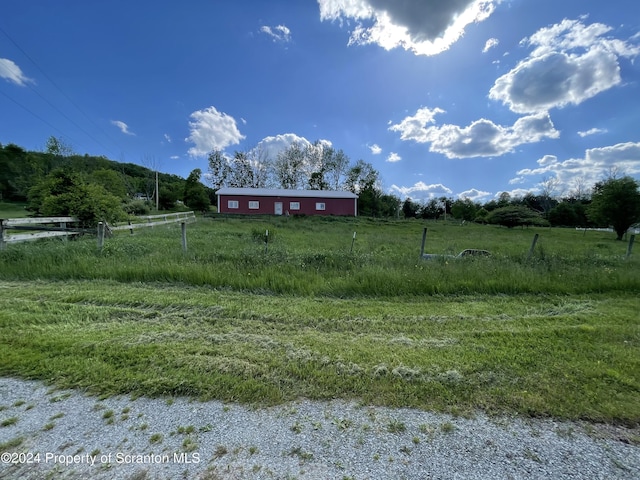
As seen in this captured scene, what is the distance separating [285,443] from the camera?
1.94m

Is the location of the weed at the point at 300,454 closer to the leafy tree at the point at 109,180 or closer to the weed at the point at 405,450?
the weed at the point at 405,450

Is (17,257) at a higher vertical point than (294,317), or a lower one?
higher

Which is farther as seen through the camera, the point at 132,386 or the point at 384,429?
the point at 132,386

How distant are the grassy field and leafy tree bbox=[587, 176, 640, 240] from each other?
26000 millimetres

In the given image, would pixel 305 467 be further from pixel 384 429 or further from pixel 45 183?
pixel 45 183

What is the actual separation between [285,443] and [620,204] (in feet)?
115

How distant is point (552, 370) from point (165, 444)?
3485mm

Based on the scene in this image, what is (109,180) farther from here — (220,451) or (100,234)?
(220,451)

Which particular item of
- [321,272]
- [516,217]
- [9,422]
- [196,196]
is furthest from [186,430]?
[196,196]

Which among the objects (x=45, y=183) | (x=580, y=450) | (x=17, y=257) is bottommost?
(x=580, y=450)

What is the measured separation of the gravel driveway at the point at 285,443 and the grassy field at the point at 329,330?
0.56 feet

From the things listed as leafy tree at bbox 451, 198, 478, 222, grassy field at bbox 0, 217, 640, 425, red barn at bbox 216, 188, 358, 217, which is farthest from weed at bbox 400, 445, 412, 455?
leafy tree at bbox 451, 198, 478, 222

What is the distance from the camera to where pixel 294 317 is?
4188 mm

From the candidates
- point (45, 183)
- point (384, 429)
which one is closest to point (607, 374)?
point (384, 429)
